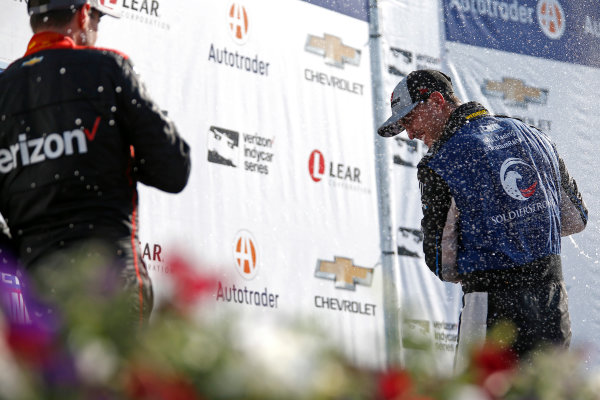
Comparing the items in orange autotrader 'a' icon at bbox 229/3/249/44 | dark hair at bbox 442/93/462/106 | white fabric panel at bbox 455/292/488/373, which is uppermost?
orange autotrader 'a' icon at bbox 229/3/249/44

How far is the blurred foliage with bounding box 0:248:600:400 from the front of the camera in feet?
3.10

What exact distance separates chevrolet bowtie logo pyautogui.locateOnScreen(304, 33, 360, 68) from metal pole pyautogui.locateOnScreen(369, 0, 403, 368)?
22 cm

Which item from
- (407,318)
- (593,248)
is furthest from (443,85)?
(593,248)

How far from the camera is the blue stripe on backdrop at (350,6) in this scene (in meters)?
6.68

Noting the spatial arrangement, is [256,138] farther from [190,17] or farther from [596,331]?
[596,331]

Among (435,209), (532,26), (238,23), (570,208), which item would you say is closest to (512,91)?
(532,26)

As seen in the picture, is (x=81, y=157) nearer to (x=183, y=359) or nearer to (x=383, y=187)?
(x=183, y=359)

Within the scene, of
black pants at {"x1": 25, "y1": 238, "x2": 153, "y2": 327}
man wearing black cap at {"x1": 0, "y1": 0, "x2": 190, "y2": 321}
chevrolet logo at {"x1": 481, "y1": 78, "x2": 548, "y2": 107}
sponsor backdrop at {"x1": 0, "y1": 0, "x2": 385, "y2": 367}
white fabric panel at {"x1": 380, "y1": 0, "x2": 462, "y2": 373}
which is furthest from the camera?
chevrolet logo at {"x1": 481, "y1": 78, "x2": 548, "y2": 107}

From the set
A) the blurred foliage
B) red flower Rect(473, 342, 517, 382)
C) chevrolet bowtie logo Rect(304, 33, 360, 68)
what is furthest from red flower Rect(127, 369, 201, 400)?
chevrolet bowtie logo Rect(304, 33, 360, 68)

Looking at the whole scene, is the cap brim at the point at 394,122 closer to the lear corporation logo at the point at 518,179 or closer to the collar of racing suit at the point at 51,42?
the lear corporation logo at the point at 518,179

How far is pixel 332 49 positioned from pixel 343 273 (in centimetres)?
156

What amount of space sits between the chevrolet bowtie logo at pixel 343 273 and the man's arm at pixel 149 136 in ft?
10.9

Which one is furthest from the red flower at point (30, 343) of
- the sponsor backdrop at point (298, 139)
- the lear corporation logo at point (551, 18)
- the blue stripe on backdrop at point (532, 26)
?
the lear corporation logo at point (551, 18)

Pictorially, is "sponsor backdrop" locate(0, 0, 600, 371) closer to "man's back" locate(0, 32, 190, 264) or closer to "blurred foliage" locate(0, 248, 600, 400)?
"man's back" locate(0, 32, 190, 264)
